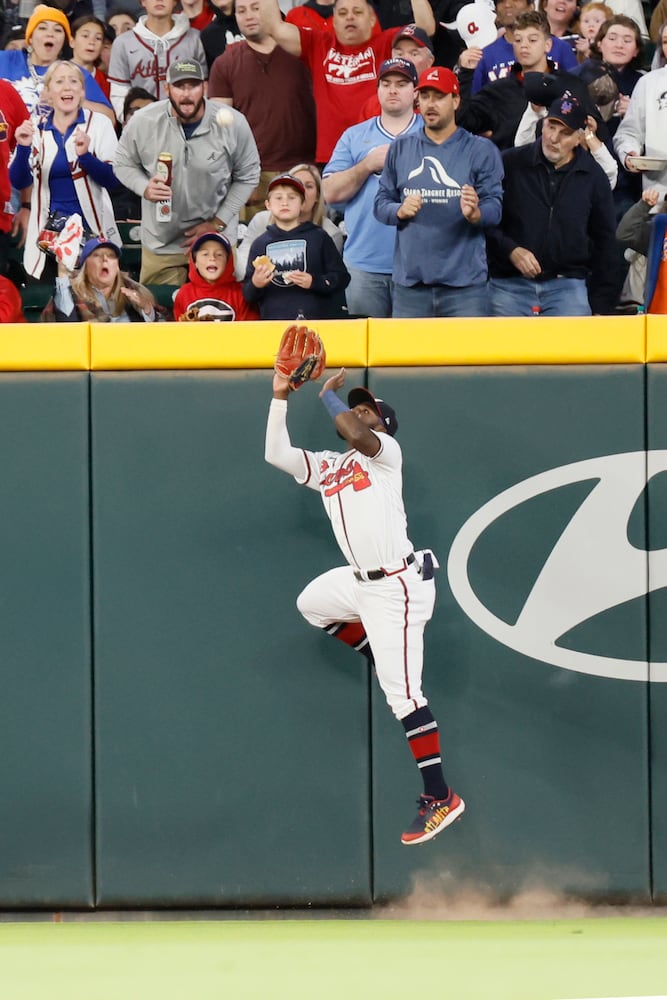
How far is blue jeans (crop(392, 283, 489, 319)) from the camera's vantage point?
684cm

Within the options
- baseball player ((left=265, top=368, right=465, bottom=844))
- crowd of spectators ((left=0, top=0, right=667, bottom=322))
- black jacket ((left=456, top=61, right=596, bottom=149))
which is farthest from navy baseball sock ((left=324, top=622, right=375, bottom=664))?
black jacket ((left=456, top=61, right=596, bottom=149))

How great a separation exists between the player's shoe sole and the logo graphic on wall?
74 centimetres

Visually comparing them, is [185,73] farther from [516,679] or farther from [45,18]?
[516,679]

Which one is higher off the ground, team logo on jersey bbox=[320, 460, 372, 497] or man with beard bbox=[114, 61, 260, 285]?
man with beard bbox=[114, 61, 260, 285]

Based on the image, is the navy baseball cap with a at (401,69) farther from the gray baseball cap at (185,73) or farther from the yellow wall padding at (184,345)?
the yellow wall padding at (184,345)

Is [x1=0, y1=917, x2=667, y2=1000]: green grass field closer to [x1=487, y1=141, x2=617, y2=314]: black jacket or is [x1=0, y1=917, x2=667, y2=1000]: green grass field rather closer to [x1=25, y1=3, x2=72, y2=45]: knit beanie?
[x1=487, y1=141, x2=617, y2=314]: black jacket

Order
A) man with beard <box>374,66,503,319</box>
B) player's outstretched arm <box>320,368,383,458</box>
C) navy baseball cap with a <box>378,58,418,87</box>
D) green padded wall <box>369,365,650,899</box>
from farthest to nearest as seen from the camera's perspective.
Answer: navy baseball cap with a <box>378,58,418,87</box>
man with beard <box>374,66,503,319</box>
green padded wall <box>369,365,650,899</box>
player's outstretched arm <box>320,368,383,458</box>

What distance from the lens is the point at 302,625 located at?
242 inches

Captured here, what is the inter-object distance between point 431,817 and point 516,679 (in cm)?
71

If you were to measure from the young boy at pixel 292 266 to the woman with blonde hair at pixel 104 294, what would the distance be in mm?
590

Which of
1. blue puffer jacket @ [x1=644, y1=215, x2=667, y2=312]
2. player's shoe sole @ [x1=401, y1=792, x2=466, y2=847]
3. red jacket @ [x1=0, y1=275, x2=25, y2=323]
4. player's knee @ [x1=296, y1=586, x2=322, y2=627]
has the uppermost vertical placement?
blue puffer jacket @ [x1=644, y1=215, x2=667, y2=312]

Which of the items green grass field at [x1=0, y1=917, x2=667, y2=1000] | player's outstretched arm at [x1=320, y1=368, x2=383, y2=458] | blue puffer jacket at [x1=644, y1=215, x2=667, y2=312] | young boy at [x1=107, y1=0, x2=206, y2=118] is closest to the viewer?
green grass field at [x1=0, y1=917, x2=667, y2=1000]

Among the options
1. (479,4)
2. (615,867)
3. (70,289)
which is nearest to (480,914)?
(615,867)

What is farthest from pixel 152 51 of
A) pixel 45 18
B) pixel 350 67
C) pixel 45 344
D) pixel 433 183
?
pixel 45 344
